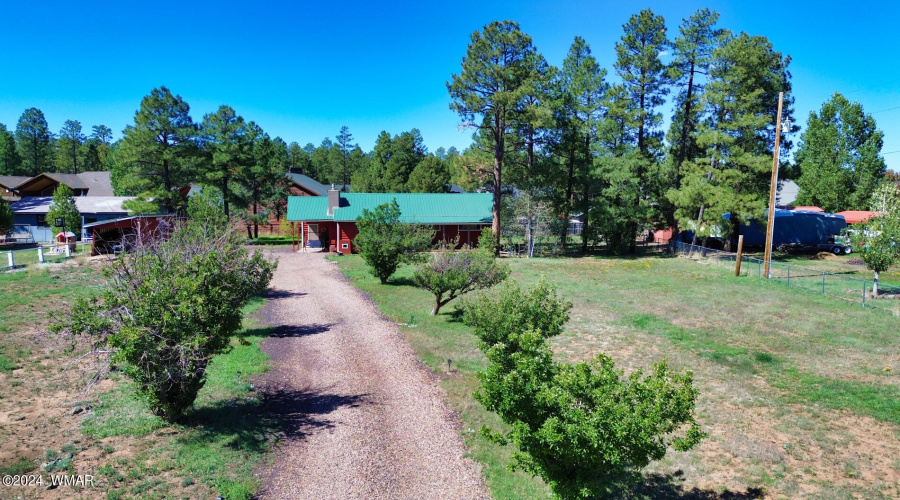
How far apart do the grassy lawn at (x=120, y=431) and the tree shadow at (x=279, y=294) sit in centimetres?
826

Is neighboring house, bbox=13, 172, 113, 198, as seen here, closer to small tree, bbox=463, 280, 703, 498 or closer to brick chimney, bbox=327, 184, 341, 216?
brick chimney, bbox=327, 184, 341, 216

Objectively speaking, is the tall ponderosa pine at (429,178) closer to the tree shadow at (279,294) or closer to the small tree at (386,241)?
the small tree at (386,241)

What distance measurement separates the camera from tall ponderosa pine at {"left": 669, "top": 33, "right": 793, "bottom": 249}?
3256 cm

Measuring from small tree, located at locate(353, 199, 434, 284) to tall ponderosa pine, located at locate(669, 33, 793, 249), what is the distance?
21713 millimetres

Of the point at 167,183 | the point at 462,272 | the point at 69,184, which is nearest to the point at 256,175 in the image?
the point at 167,183

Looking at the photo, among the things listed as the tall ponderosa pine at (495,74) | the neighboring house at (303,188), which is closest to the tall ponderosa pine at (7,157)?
the neighboring house at (303,188)

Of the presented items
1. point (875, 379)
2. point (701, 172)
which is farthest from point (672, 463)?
point (701, 172)

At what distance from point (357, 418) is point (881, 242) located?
76.2 feet

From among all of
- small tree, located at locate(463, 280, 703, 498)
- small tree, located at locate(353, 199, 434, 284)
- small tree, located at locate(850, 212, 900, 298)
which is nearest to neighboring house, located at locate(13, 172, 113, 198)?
small tree, located at locate(353, 199, 434, 284)

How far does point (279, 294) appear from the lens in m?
22.9

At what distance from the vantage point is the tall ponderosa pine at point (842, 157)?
43.2 metres

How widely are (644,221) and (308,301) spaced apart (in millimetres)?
29523

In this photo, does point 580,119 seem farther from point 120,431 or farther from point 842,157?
point 120,431

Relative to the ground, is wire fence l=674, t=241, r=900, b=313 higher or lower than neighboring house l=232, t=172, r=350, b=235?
lower
